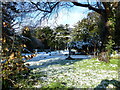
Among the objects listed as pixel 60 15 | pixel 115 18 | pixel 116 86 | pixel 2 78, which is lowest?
pixel 116 86

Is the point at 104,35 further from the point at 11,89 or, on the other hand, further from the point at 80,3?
the point at 11,89

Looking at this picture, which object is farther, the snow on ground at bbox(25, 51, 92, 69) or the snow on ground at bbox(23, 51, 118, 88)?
the snow on ground at bbox(25, 51, 92, 69)

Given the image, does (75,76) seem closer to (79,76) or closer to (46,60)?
(79,76)

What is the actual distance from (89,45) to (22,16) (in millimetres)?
7513

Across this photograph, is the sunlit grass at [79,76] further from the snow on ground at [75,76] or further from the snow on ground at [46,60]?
the snow on ground at [46,60]

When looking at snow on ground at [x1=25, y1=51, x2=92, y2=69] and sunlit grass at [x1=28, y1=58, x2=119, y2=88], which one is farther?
snow on ground at [x1=25, y1=51, x2=92, y2=69]

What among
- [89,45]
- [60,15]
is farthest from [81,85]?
[89,45]

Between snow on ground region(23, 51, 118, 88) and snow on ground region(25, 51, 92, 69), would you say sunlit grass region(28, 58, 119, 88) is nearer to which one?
snow on ground region(23, 51, 118, 88)

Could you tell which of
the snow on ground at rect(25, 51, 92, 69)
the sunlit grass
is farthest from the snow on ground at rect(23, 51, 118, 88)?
the snow on ground at rect(25, 51, 92, 69)

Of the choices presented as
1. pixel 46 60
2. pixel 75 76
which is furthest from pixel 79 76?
pixel 46 60

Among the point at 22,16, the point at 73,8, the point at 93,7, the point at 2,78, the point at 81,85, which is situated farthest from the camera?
the point at 73,8

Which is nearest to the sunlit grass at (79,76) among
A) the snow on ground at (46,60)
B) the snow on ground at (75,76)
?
the snow on ground at (75,76)

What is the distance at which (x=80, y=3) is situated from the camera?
8086 millimetres

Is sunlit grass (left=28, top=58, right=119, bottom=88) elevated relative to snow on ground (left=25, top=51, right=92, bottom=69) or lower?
elevated
